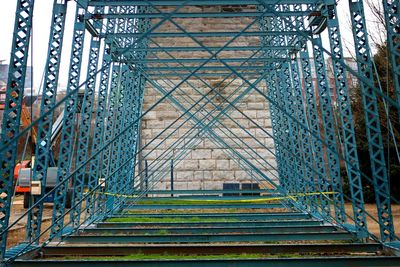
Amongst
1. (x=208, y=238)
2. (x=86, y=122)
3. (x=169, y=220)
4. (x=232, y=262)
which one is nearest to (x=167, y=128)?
(x=86, y=122)

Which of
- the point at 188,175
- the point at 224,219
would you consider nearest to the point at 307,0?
the point at 224,219

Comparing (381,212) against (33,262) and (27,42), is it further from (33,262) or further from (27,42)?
(27,42)

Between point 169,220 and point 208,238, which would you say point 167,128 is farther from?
point 208,238

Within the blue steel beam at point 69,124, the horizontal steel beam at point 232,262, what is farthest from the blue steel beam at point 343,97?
the blue steel beam at point 69,124

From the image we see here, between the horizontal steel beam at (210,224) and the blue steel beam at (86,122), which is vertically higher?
the blue steel beam at (86,122)

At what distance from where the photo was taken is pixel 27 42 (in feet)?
29.9

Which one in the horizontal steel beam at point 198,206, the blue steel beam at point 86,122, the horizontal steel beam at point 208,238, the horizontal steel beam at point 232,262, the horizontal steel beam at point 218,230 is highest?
the blue steel beam at point 86,122

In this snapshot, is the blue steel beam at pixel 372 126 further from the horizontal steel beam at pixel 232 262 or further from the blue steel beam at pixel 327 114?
the blue steel beam at pixel 327 114

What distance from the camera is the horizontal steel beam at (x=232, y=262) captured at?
332 inches

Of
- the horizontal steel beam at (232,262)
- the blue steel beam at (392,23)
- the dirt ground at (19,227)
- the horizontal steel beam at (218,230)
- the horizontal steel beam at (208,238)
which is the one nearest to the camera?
the horizontal steel beam at (232,262)

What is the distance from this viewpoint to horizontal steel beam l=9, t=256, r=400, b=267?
8.43 meters

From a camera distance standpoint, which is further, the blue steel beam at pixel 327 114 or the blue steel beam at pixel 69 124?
the blue steel beam at pixel 327 114

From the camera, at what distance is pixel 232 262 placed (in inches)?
335

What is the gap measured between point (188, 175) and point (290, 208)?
6.86 metres
